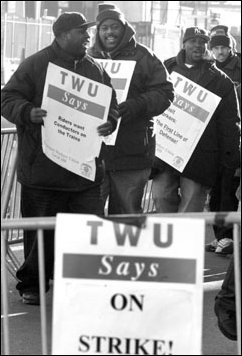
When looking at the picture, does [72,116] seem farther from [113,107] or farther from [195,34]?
[195,34]

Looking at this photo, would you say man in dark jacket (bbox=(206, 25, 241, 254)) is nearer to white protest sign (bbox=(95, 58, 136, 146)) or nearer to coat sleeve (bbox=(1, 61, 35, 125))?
white protest sign (bbox=(95, 58, 136, 146))

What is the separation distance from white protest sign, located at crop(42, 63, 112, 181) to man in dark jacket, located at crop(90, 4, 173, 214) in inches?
24.4

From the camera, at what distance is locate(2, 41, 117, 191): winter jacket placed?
6.50 meters

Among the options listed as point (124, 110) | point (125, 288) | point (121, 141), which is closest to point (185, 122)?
point (121, 141)

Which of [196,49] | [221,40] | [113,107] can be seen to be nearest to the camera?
[113,107]

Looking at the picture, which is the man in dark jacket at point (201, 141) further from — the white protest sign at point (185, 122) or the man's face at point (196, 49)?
the white protest sign at point (185, 122)

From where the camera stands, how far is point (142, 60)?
723cm

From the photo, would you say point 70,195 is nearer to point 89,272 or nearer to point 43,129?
point 43,129

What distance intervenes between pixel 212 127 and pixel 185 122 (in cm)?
30

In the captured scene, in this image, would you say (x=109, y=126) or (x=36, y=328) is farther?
(x=109, y=126)

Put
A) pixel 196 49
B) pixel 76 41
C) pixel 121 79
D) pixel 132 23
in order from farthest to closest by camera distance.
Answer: pixel 132 23, pixel 196 49, pixel 121 79, pixel 76 41

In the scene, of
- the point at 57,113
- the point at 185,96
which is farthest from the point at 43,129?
the point at 185,96

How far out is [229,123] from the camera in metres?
8.22

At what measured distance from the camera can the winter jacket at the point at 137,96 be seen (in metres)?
7.18
